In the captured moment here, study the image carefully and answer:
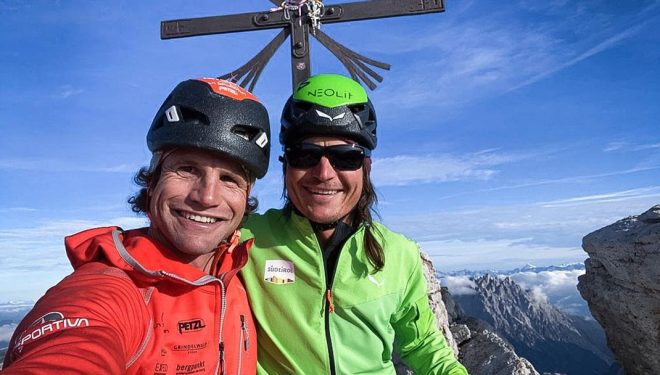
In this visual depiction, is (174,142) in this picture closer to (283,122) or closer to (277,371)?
(283,122)

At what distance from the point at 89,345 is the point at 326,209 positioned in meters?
2.37

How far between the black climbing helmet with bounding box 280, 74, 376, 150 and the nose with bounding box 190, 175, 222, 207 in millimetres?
1180

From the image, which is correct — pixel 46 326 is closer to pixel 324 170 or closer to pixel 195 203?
pixel 195 203

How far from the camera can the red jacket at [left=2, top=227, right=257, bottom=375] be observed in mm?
1878

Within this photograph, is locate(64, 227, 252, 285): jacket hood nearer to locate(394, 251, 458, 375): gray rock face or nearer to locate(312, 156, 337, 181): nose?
locate(312, 156, 337, 181): nose

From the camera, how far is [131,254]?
107 inches

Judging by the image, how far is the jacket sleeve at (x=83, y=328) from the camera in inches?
68.8

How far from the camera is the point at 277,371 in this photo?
3645 millimetres

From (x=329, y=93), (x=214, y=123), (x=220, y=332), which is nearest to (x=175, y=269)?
(x=220, y=332)

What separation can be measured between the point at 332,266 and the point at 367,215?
0.73 meters

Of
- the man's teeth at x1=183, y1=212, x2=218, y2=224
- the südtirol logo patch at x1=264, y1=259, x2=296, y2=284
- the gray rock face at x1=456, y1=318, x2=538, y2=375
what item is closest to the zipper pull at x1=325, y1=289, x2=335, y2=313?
the südtirol logo patch at x1=264, y1=259, x2=296, y2=284

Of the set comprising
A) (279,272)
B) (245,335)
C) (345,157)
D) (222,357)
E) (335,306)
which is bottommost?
(222,357)

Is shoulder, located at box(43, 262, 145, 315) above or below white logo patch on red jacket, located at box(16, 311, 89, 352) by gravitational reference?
above

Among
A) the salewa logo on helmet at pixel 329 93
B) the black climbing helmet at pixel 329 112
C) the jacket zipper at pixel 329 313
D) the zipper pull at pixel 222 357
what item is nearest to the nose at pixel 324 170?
the black climbing helmet at pixel 329 112
